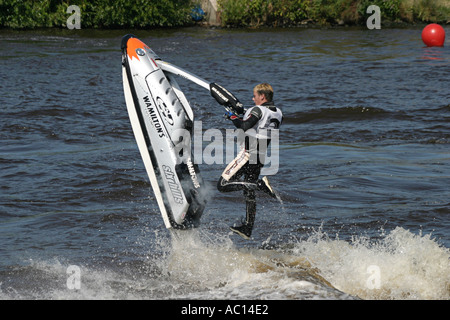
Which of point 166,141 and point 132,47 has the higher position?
point 132,47

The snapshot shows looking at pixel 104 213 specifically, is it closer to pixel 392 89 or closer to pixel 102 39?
pixel 392 89

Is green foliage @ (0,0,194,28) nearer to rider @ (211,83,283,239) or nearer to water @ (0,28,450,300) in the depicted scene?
water @ (0,28,450,300)

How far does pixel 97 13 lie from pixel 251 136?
24.1 m

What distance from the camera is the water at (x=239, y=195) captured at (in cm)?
782

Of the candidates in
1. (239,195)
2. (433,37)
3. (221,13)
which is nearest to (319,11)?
(221,13)

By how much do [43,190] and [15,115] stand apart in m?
5.54

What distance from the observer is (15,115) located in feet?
54.2

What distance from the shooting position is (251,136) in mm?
7926

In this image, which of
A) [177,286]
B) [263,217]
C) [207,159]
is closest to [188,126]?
[177,286]

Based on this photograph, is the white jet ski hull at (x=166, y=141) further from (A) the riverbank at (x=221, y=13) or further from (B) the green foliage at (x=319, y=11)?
(B) the green foliage at (x=319, y=11)

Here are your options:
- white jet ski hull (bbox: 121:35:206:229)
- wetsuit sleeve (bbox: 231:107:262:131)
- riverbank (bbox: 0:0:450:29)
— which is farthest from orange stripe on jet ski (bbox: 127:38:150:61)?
riverbank (bbox: 0:0:450:29)

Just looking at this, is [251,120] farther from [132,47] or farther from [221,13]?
[221,13]

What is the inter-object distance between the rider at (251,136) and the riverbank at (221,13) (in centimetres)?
2386

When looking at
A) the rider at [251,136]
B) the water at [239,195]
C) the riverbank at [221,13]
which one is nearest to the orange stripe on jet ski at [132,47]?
the rider at [251,136]
